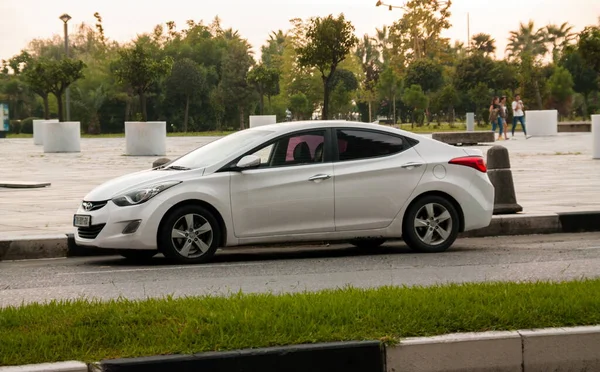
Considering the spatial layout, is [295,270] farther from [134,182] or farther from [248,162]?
[134,182]

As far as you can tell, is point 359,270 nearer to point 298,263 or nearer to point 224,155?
point 298,263

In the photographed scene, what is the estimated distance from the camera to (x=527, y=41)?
137250 millimetres

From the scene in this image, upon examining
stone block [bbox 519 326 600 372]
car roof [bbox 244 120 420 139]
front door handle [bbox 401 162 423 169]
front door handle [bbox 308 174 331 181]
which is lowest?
stone block [bbox 519 326 600 372]

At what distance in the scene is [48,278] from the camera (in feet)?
32.8

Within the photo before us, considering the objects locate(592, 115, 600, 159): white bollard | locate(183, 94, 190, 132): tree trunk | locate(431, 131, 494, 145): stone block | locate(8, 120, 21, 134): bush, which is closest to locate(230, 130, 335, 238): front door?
locate(592, 115, 600, 159): white bollard

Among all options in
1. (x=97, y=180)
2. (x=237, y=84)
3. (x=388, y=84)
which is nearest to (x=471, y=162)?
(x=97, y=180)

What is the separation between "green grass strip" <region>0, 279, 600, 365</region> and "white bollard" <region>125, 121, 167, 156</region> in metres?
26.7

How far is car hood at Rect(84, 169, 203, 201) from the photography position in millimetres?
→ 10734

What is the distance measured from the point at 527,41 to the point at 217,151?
131m

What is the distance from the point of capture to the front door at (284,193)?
10922mm

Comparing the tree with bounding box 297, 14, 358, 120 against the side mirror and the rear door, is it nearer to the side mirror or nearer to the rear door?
the rear door

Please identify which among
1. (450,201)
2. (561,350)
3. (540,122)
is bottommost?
(561,350)

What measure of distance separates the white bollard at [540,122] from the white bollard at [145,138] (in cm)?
1977

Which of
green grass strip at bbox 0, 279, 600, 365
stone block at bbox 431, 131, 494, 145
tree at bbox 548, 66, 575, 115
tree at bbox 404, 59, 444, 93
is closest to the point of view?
green grass strip at bbox 0, 279, 600, 365
